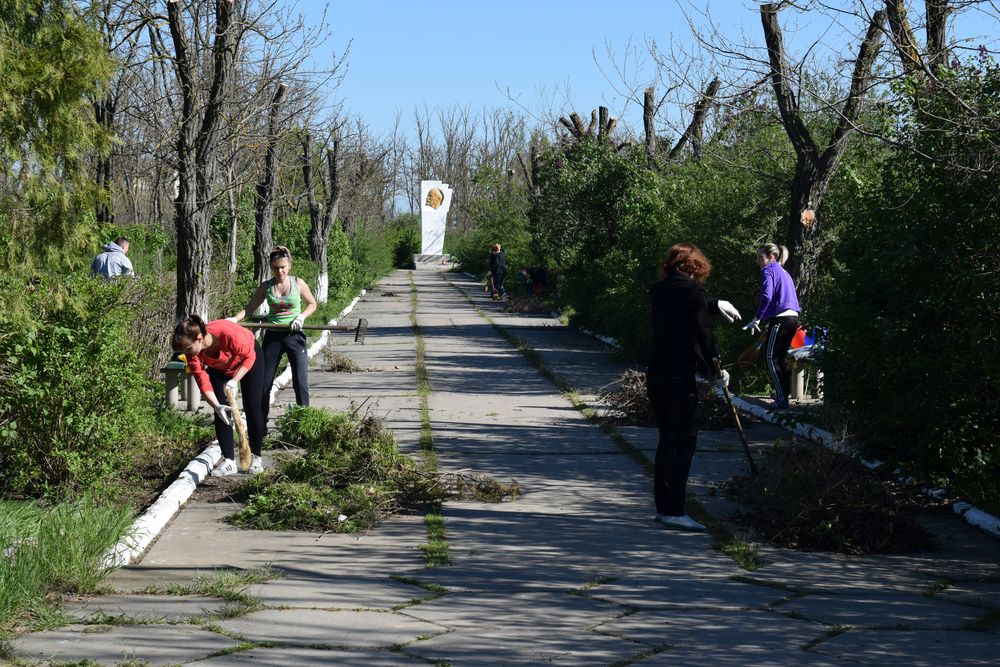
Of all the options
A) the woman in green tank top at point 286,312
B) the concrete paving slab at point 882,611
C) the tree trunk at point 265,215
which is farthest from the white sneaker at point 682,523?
the tree trunk at point 265,215

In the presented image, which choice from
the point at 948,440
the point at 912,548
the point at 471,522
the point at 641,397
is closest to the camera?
the point at 912,548

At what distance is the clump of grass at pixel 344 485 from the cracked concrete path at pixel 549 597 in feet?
0.58

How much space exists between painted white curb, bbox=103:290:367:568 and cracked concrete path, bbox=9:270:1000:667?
0.34ft

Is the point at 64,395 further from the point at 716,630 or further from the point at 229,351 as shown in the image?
the point at 716,630

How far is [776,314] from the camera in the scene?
41.6ft

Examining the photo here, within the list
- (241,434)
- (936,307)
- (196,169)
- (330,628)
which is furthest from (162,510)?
(196,169)

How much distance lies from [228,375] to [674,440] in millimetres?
3521

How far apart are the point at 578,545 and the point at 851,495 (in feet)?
5.54

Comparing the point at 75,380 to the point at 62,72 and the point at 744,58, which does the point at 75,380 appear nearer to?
the point at 62,72

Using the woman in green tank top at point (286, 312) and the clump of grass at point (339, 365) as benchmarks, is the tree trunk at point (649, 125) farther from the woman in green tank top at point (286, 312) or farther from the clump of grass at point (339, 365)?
the woman in green tank top at point (286, 312)

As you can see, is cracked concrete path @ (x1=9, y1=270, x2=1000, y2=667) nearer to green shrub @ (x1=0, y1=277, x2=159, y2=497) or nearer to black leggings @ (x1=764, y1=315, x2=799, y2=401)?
green shrub @ (x1=0, y1=277, x2=159, y2=497)

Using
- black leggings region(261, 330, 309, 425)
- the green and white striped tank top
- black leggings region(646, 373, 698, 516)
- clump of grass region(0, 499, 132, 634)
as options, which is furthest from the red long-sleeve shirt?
black leggings region(646, 373, 698, 516)

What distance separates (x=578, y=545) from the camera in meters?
6.99

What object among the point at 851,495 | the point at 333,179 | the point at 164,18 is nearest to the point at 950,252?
the point at 851,495
